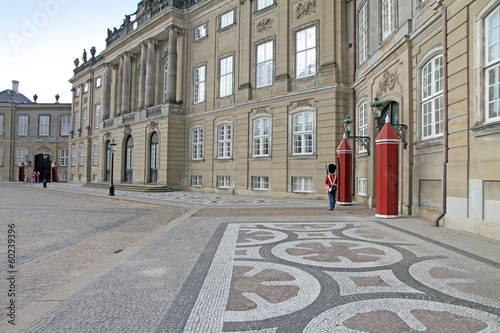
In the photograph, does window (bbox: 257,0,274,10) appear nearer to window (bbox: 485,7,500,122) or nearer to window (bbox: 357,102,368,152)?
window (bbox: 357,102,368,152)

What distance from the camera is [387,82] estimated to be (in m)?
13.6

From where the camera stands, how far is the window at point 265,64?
22.6m

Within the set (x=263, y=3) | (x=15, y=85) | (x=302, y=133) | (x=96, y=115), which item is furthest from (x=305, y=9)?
(x=15, y=85)

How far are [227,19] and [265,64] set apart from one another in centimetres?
615

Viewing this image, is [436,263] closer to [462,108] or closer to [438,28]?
[462,108]

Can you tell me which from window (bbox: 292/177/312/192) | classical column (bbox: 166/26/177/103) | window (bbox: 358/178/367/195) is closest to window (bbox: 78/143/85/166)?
classical column (bbox: 166/26/177/103)

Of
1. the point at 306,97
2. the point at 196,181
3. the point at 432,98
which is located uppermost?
the point at 306,97

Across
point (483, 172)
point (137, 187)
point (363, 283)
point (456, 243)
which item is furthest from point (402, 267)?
point (137, 187)

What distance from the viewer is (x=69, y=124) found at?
56938 mm

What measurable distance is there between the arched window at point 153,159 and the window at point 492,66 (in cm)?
2606

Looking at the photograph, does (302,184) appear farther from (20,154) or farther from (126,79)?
(20,154)

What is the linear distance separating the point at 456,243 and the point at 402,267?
2.72 metres

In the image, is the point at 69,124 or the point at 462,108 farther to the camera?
the point at 69,124

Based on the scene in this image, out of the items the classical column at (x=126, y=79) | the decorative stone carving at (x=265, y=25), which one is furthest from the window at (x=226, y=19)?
the classical column at (x=126, y=79)
